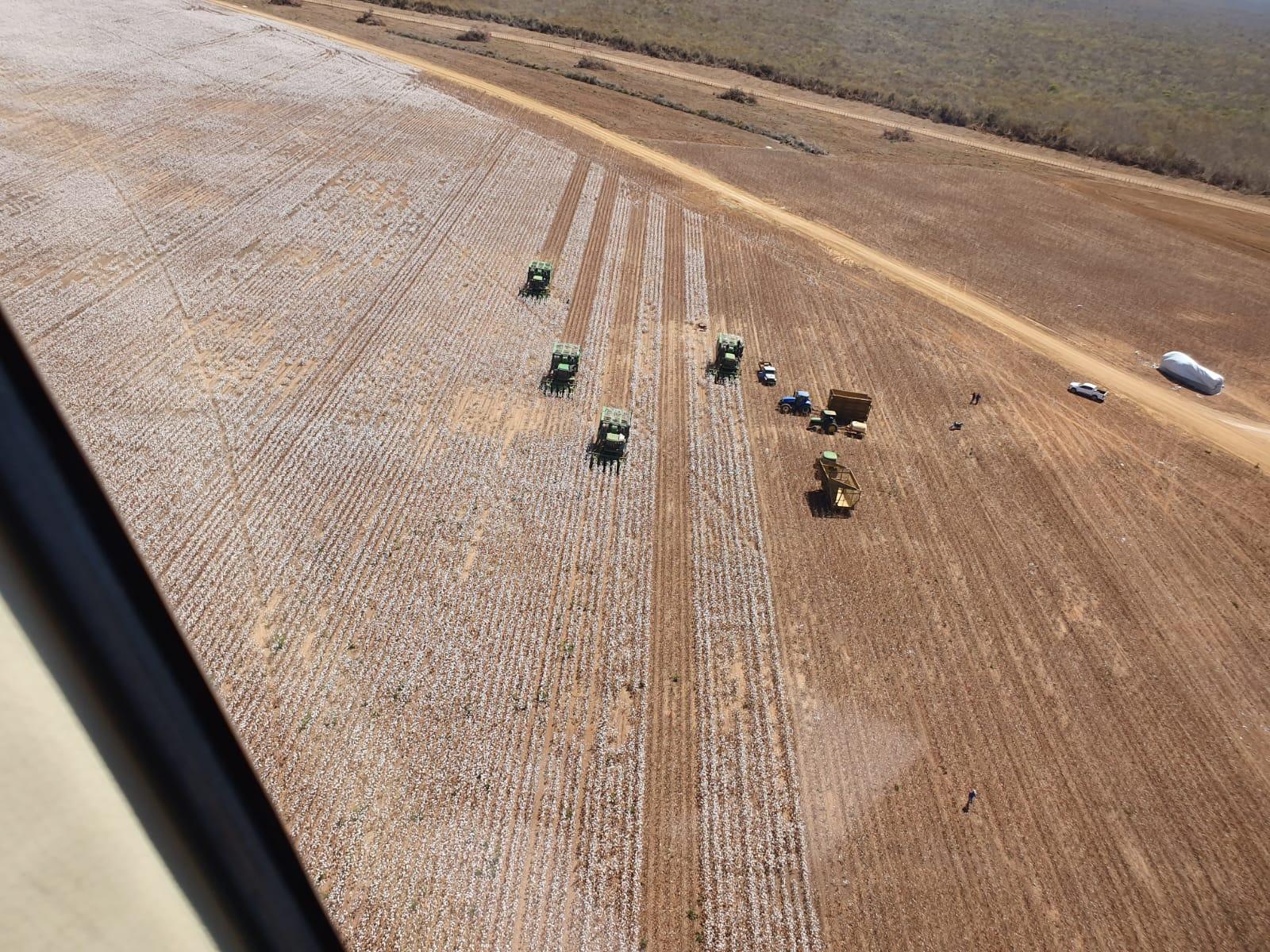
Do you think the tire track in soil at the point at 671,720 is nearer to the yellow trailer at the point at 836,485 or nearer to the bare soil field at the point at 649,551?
the bare soil field at the point at 649,551

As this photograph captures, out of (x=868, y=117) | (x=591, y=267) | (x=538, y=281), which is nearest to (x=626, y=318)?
(x=538, y=281)

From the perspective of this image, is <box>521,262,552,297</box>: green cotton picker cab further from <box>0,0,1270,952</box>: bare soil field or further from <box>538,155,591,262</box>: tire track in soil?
<box>538,155,591,262</box>: tire track in soil

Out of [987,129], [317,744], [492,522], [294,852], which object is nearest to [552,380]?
[492,522]

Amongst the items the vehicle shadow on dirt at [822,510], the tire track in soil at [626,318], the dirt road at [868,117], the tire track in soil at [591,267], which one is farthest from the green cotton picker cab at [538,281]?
the dirt road at [868,117]

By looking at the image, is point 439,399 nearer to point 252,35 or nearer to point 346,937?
point 346,937

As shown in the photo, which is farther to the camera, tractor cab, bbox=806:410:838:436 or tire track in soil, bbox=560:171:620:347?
tire track in soil, bbox=560:171:620:347

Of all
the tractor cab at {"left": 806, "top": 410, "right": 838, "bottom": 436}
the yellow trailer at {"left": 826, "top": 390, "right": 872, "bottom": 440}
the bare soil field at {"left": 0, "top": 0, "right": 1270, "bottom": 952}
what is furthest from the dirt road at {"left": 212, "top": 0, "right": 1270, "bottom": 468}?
the tractor cab at {"left": 806, "top": 410, "right": 838, "bottom": 436}
